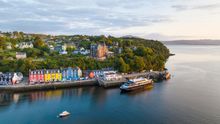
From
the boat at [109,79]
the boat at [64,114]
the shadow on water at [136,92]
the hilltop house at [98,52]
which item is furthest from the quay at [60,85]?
the hilltop house at [98,52]

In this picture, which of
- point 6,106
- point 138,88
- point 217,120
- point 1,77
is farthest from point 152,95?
point 1,77

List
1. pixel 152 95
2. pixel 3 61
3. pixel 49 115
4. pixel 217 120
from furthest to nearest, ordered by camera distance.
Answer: pixel 3 61, pixel 152 95, pixel 49 115, pixel 217 120

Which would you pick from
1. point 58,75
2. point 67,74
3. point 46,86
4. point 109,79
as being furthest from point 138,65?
point 46,86

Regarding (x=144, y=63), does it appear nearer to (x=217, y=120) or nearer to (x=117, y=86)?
(x=117, y=86)

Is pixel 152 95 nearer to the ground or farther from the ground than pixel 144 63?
nearer to the ground

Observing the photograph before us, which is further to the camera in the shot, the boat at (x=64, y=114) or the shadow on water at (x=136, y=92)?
the shadow on water at (x=136, y=92)

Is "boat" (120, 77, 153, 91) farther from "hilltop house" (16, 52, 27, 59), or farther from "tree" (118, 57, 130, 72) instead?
"hilltop house" (16, 52, 27, 59)

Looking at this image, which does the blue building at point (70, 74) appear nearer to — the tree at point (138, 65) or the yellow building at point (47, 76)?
the yellow building at point (47, 76)
